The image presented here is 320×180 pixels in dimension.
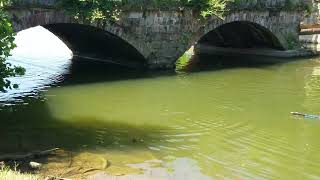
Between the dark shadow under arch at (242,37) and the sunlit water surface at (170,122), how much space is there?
5935 mm

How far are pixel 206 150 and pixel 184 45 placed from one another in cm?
1169

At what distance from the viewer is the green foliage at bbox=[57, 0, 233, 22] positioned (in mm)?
18828

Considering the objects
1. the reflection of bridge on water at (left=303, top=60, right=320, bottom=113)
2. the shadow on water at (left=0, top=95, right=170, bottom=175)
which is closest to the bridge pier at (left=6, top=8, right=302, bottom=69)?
the reflection of bridge on water at (left=303, top=60, right=320, bottom=113)

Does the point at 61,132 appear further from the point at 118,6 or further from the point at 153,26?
the point at 153,26

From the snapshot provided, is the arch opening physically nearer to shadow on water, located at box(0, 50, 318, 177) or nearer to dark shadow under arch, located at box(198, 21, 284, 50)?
dark shadow under arch, located at box(198, 21, 284, 50)

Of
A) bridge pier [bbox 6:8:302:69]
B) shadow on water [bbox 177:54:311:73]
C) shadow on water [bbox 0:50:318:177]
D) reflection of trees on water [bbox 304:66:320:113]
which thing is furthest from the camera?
shadow on water [bbox 177:54:311:73]

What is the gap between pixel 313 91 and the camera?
18.3 m

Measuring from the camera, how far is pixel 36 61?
80.6 ft

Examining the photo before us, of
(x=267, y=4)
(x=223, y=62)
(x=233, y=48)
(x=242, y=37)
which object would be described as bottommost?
(x=223, y=62)

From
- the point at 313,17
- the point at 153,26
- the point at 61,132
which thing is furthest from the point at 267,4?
the point at 61,132

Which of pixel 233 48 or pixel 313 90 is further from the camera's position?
pixel 233 48

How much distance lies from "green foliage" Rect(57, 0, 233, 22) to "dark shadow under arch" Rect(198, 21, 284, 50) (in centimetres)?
412

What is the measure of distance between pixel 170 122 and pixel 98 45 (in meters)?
11.9

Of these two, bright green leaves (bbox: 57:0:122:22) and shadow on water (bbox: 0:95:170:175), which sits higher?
bright green leaves (bbox: 57:0:122:22)
